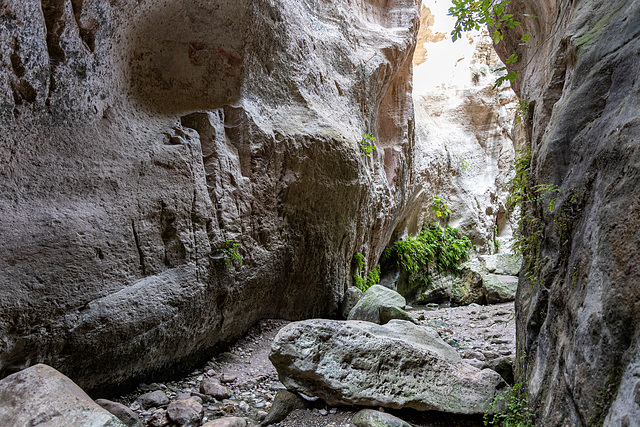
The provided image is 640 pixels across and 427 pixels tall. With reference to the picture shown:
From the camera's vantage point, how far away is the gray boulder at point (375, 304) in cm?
518

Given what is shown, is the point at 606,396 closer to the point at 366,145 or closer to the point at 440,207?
the point at 366,145

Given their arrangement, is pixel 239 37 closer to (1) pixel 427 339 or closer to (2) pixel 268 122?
(2) pixel 268 122

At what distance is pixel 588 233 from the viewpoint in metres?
1.78

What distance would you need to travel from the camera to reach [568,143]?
2.28 metres

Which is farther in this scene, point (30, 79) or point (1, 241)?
point (30, 79)

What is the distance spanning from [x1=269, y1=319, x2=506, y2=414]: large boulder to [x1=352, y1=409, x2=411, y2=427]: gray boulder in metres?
0.13

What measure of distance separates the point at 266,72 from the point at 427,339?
3.85 metres

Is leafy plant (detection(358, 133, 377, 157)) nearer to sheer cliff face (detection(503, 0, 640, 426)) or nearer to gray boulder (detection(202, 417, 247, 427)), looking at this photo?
sheer cliff face (detection(503, 0, 640, 426))

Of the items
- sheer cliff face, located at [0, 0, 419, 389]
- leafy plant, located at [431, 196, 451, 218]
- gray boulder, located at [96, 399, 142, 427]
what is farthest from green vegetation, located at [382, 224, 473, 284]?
gray boulder, located at [96, 399, 142, 427]

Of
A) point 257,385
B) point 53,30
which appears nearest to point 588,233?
point 257,385

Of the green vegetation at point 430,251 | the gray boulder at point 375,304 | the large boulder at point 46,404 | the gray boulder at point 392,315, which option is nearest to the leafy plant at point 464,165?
the green vegetation at point 430,251

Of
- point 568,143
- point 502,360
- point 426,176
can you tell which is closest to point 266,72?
point 568,143

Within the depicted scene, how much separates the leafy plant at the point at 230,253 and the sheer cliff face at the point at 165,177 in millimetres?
99

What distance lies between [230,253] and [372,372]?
2.11 meters
